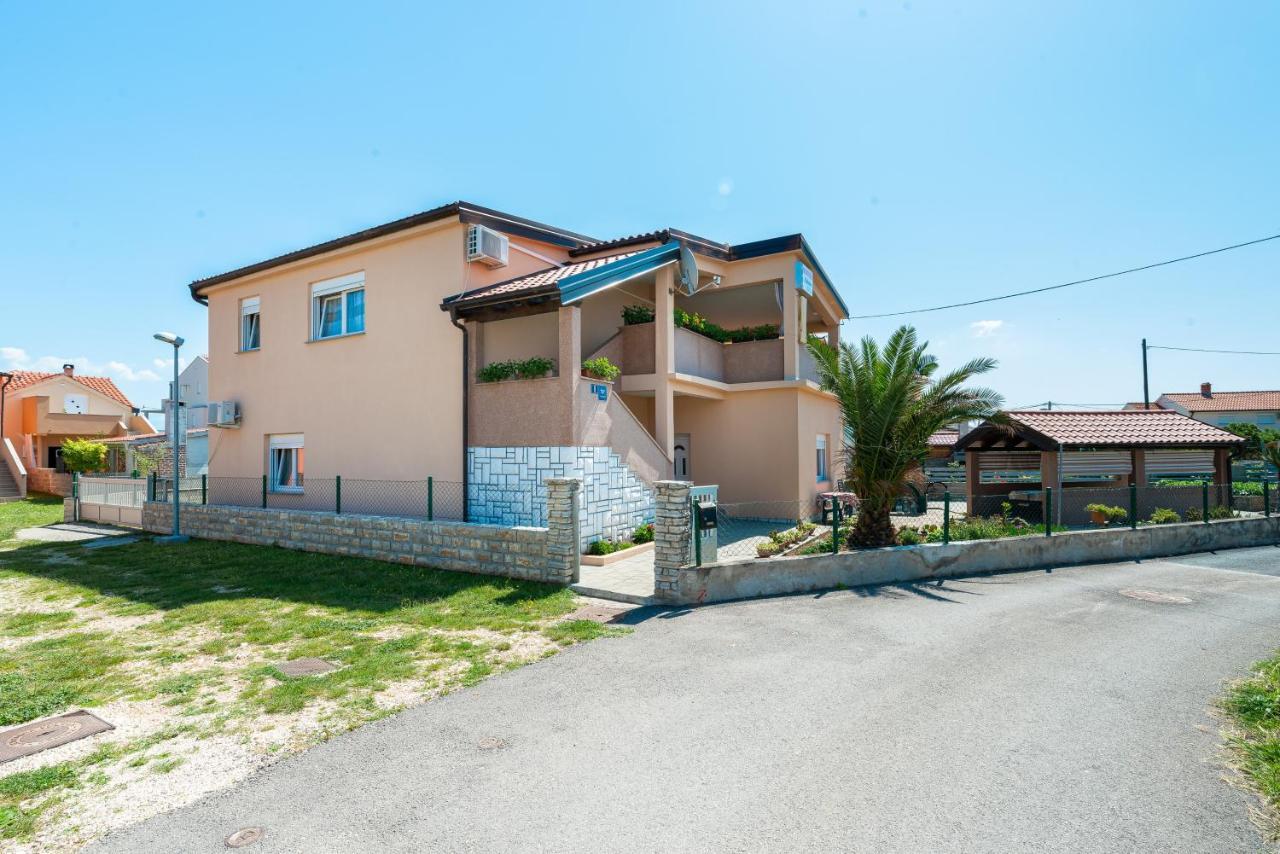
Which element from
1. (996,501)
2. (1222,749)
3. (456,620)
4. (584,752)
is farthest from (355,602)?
(996,501)

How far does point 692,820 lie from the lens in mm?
3525

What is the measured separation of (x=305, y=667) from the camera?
598 cm

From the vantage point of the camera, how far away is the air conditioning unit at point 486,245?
11.5 meters

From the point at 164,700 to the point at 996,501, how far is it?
57.5 feet

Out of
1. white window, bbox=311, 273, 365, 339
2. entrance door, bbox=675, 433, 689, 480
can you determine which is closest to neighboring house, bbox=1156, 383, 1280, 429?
entrance door, bbox=675, 433, 689, 480

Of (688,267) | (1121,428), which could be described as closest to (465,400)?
(688,267)

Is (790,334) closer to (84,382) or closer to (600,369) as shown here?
(600,369)

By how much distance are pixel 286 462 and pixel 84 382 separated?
89.0 feet

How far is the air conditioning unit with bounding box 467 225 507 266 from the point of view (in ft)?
37.7

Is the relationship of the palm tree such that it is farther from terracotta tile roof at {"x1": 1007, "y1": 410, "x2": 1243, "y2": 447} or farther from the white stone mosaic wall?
terracotta tile roof at {"x1": 1007, "y1": 410, "x2": 1243, "y2": 447}

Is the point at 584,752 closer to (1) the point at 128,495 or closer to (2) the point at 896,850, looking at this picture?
(2) the point at 896,850

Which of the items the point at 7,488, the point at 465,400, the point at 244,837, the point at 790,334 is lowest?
the point at 244,837

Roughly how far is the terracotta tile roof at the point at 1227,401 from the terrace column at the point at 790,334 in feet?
166

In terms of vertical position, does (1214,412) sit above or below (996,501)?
above
